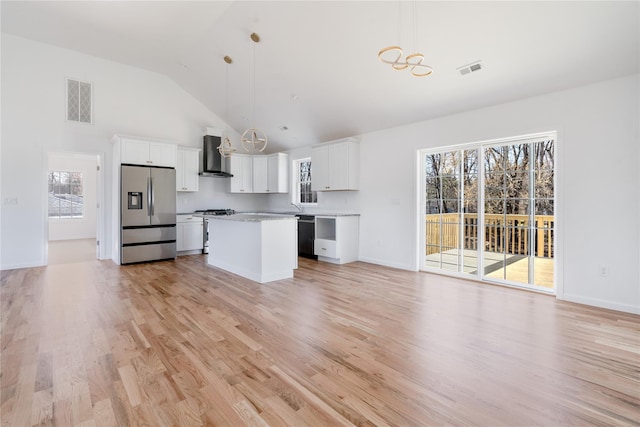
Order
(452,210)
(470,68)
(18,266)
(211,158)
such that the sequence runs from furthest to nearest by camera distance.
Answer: (211,158), (18,266), (452,210), (470,68)

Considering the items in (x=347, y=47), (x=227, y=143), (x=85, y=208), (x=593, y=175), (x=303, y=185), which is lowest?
(x=85, y=208)

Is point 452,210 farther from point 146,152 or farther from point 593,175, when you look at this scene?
point 146,152

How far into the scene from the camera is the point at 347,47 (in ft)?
13.2

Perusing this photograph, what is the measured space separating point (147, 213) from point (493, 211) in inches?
232

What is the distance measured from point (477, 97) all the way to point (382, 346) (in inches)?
139

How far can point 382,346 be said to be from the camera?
244cm

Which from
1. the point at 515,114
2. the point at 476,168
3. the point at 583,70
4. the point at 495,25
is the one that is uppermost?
the point at 495,25

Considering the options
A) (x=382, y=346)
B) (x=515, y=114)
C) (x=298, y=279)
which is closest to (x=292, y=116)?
(x=298, y=279)

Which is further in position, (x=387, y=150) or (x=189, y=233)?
(x=189, y=233)

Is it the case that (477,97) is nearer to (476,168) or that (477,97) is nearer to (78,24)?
(476,168)

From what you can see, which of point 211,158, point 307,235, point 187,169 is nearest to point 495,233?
point 307,235

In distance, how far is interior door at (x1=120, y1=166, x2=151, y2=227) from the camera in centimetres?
553

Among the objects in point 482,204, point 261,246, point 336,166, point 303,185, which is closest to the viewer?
point 261,246

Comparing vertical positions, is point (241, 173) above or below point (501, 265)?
above
